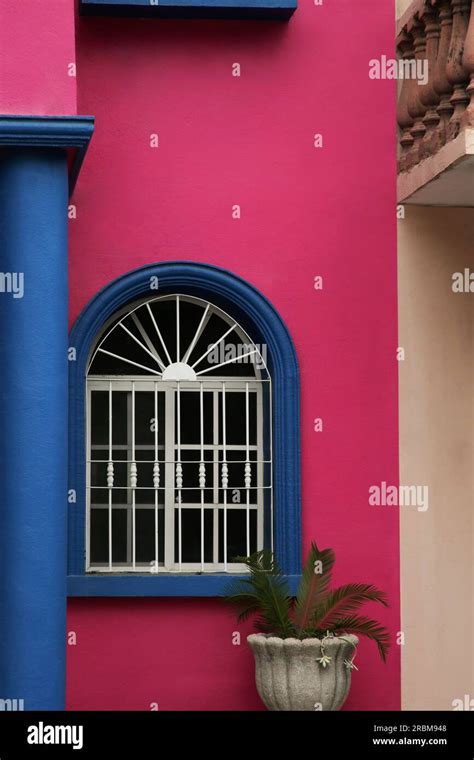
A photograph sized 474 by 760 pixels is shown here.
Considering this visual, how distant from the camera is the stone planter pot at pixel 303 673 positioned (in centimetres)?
848

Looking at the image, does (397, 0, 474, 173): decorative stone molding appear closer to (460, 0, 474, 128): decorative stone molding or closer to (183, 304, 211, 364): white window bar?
(460, 0, 474, 128): decorative stone molding

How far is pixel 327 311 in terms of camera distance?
943cm

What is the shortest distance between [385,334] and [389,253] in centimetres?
58

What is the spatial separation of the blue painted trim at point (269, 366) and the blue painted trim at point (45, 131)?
1584 mm

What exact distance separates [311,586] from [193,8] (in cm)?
400

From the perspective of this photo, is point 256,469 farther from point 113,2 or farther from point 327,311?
point 113,2

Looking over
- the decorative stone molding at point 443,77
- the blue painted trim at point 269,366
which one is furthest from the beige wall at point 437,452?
the decorative stone molding at point 443,77

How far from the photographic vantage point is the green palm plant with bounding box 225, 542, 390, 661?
343 inches

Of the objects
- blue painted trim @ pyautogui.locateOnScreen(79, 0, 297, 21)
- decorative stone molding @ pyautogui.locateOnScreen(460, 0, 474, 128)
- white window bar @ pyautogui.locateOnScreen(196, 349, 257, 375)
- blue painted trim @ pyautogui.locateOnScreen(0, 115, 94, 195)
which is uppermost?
blue painted trim @ pyautogui.locateOnScreen(79, 0, 297, 21)

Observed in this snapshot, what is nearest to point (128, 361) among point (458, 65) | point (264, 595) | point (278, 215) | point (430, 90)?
point (278, 215)

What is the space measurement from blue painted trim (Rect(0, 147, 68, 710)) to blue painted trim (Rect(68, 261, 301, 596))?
1139 mm

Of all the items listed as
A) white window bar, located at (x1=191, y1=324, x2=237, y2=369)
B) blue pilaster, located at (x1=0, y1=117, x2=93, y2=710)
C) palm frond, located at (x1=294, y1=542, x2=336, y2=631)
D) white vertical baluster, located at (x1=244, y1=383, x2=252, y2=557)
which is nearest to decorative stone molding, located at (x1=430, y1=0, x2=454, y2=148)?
white window bar, located at (x1=191, y1=324, x2=237, y2=369)

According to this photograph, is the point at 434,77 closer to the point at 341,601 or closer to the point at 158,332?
the point at 158,332

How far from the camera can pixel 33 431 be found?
7840 mm
